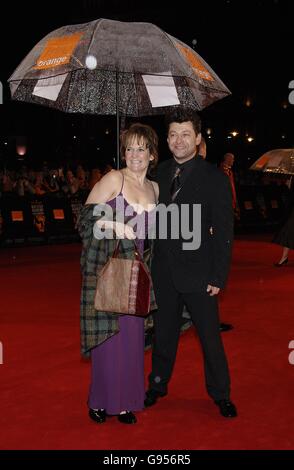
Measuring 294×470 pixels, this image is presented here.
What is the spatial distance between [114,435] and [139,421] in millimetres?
332

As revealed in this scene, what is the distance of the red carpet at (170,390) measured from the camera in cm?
418

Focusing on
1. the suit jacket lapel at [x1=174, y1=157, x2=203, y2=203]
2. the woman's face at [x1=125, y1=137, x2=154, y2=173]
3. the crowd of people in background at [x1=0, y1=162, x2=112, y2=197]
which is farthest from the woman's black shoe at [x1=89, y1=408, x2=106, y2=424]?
the crowd of people in background at [x1=0, y1=162, x2=112, y2=197]

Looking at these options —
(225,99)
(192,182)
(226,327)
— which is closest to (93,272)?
(192,182)

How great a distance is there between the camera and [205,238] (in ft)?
14.9

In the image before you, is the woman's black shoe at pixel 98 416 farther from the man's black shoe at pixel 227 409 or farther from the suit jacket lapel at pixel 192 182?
the suit jacket lapel at pixel 192 182

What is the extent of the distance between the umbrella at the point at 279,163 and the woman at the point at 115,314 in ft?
26.3

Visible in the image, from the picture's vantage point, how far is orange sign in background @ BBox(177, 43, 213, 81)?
463 cm

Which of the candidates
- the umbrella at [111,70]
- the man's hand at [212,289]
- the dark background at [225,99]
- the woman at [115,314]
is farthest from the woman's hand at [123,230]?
the dark background at [225,99]

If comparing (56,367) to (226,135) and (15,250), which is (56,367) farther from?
(226,135)

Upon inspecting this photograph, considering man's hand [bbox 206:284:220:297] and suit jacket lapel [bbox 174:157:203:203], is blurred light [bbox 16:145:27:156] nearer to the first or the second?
suit jacket lapel [bbox 174:157:203:203]

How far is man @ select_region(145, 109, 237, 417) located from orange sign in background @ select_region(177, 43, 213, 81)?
298 millimetres

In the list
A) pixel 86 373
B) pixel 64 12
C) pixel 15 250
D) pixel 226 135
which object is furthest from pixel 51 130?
pixel 86 373

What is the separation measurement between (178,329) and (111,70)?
1.92 m
